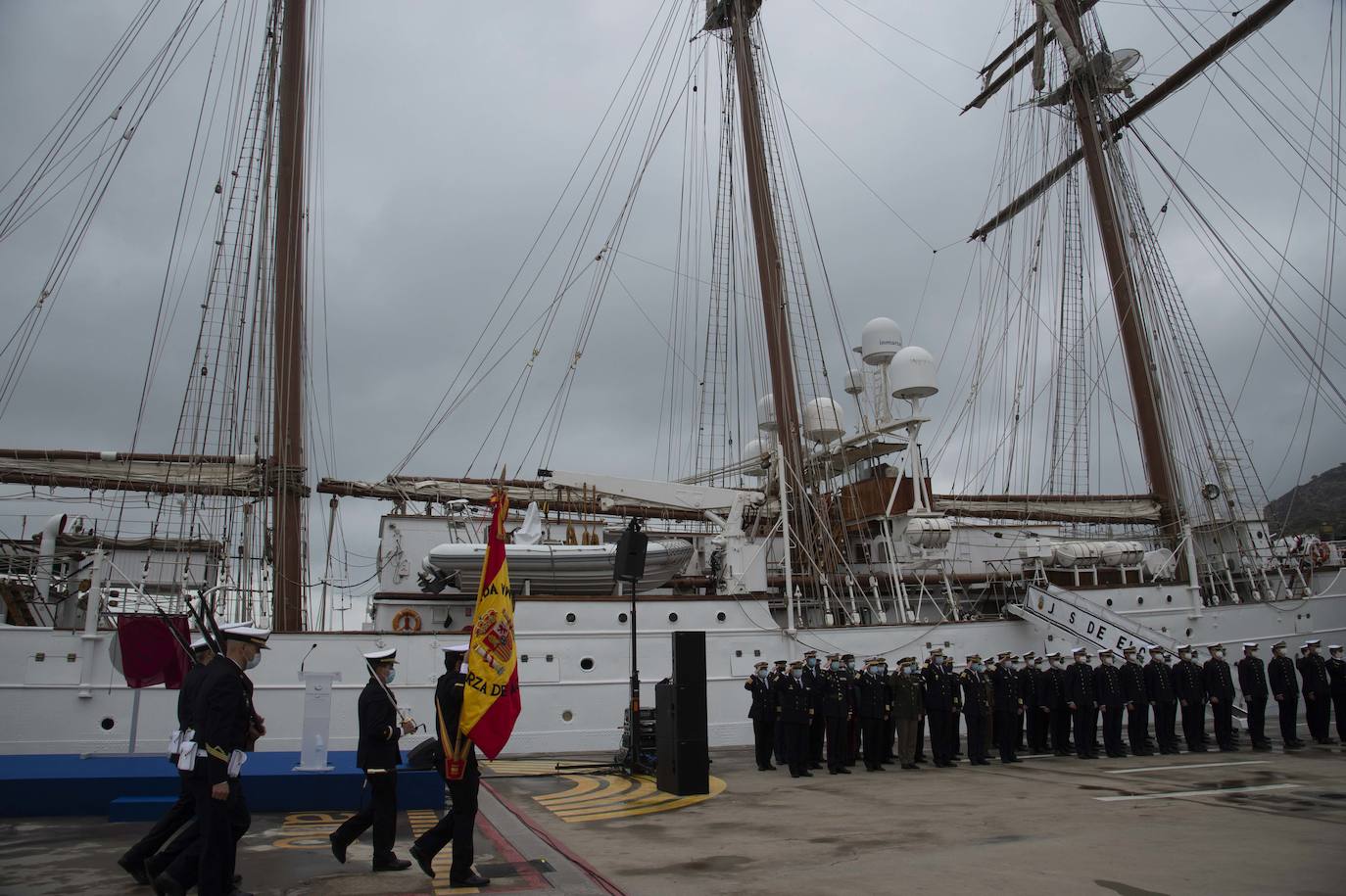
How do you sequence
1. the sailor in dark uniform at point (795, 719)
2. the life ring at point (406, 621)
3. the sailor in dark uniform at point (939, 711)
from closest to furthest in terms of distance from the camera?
the sailor in dark uniform at point (795, 719), the sailor in dark uniform at point (939, 711), the life ring at point (406, 621)

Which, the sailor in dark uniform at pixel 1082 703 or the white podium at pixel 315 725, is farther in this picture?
the sailor in dark uniform at pixel 1082 703

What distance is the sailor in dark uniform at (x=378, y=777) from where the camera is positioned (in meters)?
5.69

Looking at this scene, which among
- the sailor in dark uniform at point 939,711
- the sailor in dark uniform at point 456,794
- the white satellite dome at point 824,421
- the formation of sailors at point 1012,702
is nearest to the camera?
the sailor in dark uniform at point 456,794

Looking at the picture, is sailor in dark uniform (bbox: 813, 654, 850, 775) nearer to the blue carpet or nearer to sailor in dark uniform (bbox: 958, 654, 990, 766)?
sailor in dark uniform (bbox: 958, 654, 990, 766)

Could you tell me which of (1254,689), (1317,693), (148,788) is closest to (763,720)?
(148,788)

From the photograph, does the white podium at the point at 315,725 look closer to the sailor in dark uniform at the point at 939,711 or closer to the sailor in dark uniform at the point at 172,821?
the sailor in dark uniform at the point at 172,821

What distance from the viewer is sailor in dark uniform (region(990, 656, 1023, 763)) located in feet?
42.5

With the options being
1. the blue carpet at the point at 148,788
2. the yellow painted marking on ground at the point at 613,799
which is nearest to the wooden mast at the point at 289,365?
the blue carpet at the point at 148,788

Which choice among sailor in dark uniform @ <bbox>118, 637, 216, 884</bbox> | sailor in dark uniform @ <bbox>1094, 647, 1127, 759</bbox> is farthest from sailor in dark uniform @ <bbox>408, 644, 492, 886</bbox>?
sailor in dark uniform @ <bbox>1094, 647, 1127, 759</bbox>

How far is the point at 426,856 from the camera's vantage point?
5363 millimetres

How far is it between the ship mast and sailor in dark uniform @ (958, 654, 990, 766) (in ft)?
20.0

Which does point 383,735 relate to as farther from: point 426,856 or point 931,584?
point 931,584

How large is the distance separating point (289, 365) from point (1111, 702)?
1545 cm

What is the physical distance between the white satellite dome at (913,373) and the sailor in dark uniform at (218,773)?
16.4 m
